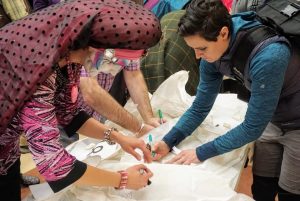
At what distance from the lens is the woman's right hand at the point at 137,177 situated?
3.87ft

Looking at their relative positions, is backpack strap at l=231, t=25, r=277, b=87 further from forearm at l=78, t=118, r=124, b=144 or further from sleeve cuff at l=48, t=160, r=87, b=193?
sleeve cuff at l=48, t=160, r=87, b=193

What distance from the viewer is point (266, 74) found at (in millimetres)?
1240

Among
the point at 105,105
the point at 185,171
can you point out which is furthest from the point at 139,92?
the point at 185,171

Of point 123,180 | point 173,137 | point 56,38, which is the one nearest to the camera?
point 56,38

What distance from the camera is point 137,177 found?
119 cm

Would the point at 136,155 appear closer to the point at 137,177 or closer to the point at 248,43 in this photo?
the point at 137,177

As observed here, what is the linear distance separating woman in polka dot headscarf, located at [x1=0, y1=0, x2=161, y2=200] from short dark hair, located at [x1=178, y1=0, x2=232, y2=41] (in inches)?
16.1

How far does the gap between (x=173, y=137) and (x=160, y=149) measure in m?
0.08

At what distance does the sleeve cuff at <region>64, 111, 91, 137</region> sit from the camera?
1265 mm

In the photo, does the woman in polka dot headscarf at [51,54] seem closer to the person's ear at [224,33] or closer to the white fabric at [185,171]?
the white fabric at [185,171]

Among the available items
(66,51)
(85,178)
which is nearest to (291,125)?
(85,178)

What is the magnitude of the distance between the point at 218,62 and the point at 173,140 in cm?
38

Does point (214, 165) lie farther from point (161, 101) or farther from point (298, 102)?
point (161, 101)

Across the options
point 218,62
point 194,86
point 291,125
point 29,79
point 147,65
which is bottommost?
point 194,86
